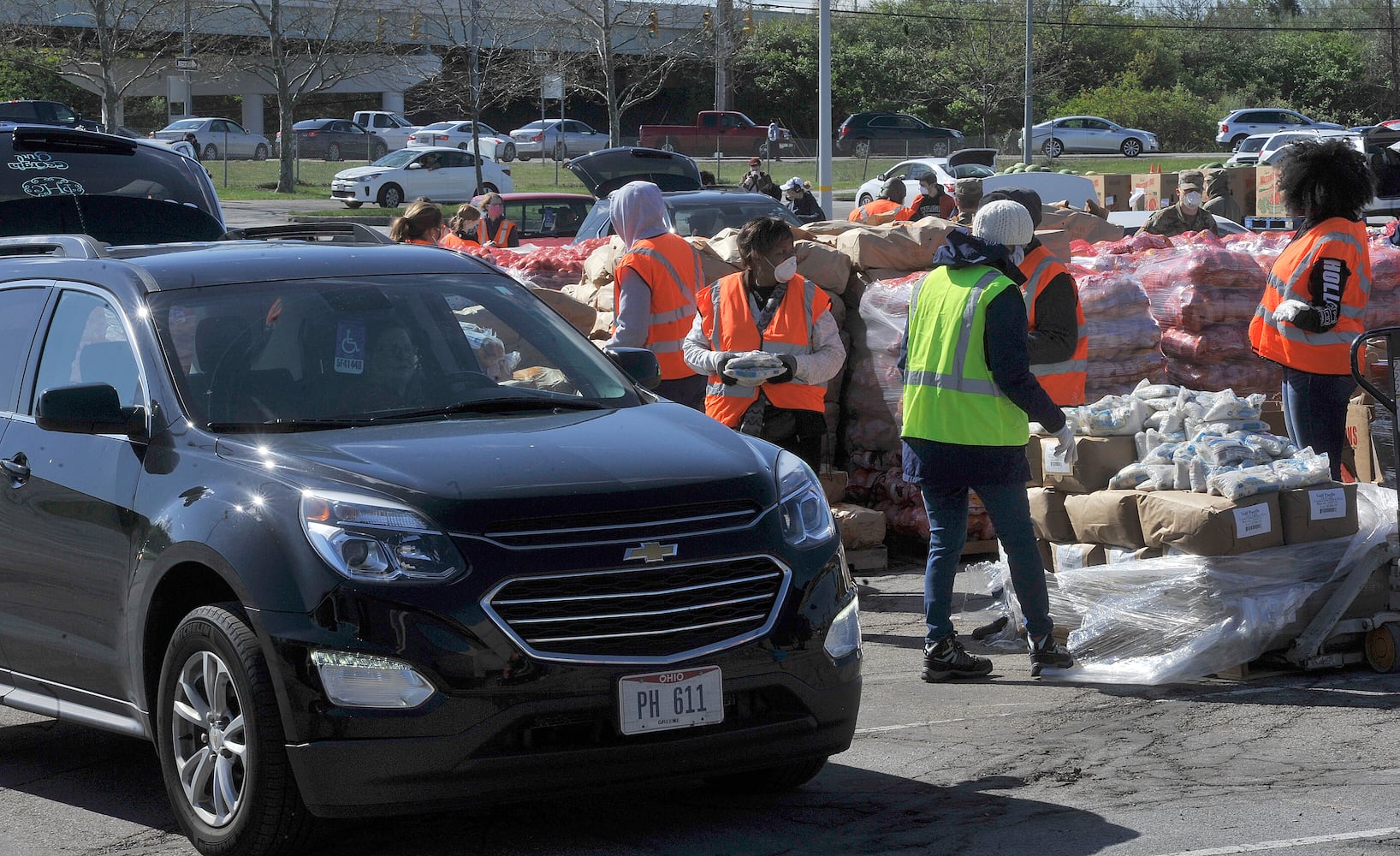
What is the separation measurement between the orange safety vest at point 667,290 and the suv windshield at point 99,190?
2573 mm

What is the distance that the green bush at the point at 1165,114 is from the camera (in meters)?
62.4

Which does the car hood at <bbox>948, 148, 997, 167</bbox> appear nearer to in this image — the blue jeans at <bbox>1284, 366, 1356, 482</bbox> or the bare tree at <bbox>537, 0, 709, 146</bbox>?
the bare tree at <bbox>537, 0, 709, 146</bbox>

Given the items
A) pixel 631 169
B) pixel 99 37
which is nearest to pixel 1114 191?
pixel 631 169

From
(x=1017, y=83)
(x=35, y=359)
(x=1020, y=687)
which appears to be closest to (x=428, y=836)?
(x=35, y=359)

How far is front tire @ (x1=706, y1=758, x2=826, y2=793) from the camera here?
4.95m

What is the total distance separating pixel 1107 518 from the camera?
6.93 m

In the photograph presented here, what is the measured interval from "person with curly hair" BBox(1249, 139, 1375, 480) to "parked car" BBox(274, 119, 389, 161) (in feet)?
149

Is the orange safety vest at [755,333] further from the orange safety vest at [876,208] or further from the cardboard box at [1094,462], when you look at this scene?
the orange safety vest at [876,208]

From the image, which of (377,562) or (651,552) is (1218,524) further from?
(377,562)

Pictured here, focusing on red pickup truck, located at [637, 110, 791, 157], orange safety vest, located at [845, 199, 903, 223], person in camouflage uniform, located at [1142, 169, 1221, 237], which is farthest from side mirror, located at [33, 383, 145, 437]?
red pickup truck, located at [637, 110, 791, 157]

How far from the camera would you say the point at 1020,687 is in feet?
21.5

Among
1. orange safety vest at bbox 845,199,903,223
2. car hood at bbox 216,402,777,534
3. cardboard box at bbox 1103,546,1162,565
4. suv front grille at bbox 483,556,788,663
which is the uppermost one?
orange safety vest at bbox 845,199,903,223

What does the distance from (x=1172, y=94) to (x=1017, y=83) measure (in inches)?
287

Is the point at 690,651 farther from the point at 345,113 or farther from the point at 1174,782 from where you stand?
the point at 345,113
